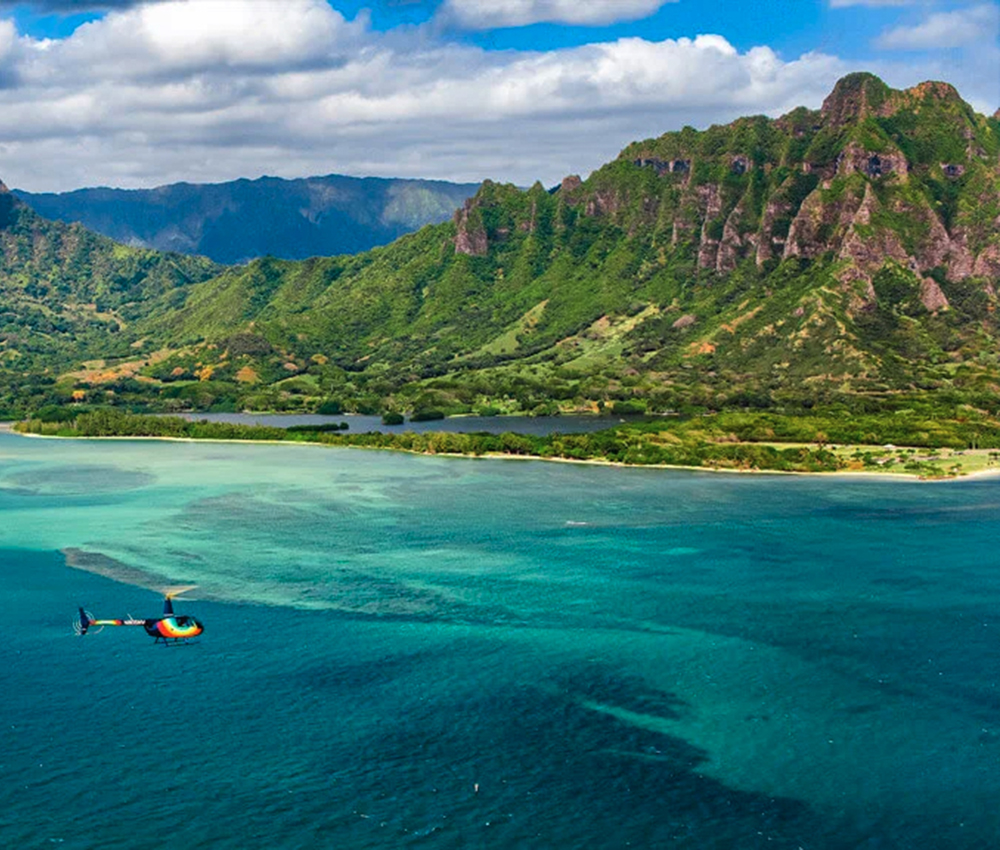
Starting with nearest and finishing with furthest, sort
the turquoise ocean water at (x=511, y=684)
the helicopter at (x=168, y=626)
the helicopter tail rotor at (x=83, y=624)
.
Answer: the turquoise ocean water at (x=511, y=684) → the helicopter at (x=168, y=626) → the helicopter tail rotor at (x=83, y=624)

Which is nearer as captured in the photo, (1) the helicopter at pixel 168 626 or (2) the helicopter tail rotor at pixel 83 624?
(1) the helicopter at pixel 168 626

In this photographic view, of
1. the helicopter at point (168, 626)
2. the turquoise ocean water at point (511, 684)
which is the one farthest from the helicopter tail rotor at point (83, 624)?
the turquoise ocean water at point (511, 684)

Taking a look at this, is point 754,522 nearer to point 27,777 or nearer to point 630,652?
point 630,652

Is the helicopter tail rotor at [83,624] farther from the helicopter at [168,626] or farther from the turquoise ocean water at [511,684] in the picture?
the turquoise ocean water at [511,684]

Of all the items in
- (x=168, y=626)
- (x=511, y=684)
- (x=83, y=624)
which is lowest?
(x=511, y=684)

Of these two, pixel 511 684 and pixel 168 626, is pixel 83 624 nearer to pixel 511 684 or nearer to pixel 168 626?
pixel 168 626

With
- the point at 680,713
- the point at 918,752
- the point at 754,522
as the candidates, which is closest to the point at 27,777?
the point at 680,713

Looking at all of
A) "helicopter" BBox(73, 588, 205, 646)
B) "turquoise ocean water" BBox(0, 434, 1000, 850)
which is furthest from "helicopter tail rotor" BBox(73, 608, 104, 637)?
"turquoise ocean water" BBox(0, 434, 1000, 850)

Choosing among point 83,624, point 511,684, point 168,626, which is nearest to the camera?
point 511,684

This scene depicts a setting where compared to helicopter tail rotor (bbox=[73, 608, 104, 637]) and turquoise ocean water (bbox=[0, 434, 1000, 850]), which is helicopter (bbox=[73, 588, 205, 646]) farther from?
turquoise ocean water (bbox=[0, 434, 1000, 850])

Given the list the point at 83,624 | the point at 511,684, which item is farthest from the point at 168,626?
the point at 511,684
